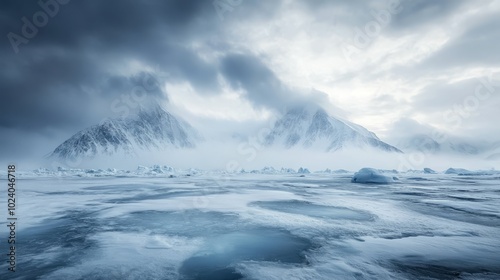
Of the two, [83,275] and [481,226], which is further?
[481,226]

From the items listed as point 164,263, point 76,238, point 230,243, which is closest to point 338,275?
point 230,243

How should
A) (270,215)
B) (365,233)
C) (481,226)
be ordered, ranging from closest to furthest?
(365,233) → (481,226) → (270,215)

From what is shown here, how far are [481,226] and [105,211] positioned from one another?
14.2 metres

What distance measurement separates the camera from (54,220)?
9070mm

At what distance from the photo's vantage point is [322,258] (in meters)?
5.43

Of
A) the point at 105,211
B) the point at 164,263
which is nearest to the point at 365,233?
the point at 164,263

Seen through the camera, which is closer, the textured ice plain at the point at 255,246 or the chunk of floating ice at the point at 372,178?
the textured ice plain at the point at 255,246

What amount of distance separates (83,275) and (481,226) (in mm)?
11314

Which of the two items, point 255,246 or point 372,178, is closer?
point 255,246

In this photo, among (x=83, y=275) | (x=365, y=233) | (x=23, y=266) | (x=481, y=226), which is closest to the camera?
(x=83, y=275)

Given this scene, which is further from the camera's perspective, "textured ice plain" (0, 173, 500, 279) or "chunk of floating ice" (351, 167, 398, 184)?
"chunk of floating ice" (351, 167, 398, 184)

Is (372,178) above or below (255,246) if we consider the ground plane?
above

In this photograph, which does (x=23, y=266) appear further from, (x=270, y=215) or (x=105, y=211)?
(x=270, y=215)

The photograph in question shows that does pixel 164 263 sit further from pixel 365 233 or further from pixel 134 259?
pixel 365 233
